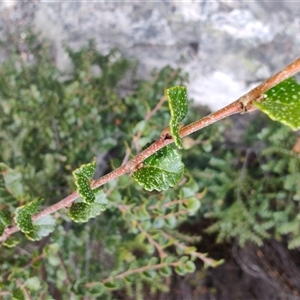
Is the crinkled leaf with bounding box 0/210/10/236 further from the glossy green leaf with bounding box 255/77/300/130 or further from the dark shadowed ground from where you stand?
the dark shadowed ground

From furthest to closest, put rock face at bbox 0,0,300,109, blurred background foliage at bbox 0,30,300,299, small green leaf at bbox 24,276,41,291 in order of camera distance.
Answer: rock face at bbox 0,0,300,109, blurred background foliage at bbox 0,30,300,299, small green leaf at bbox 24,276,41,291

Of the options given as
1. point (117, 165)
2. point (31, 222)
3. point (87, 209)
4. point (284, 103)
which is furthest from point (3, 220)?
point (284, 103)

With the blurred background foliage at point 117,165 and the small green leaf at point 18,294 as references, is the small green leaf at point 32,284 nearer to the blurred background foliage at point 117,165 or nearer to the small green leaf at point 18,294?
the small green leaf at point 18,294

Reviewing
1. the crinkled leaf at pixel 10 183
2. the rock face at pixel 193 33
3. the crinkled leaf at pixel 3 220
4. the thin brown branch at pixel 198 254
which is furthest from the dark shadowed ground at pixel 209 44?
the crinkled leaf at pixel 3 220

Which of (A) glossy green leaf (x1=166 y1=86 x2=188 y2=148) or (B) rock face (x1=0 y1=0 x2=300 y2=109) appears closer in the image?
(A) glossy green leaf (x1=166 y1=86 x2=188 y2=148)

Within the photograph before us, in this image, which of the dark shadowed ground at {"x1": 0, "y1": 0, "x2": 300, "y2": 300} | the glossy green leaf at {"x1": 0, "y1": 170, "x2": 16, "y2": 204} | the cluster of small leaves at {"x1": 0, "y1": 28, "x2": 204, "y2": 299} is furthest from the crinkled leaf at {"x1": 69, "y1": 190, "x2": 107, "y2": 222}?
the dark shadowed ground at {"x1": 0, "y1": 0, "x2": 300, "y2": 300}

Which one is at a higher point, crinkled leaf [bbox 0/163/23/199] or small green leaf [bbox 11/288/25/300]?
crinkled leaf [bbox 0/163/23/199]

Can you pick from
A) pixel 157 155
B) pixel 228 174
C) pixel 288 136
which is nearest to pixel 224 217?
pixel 228 174
